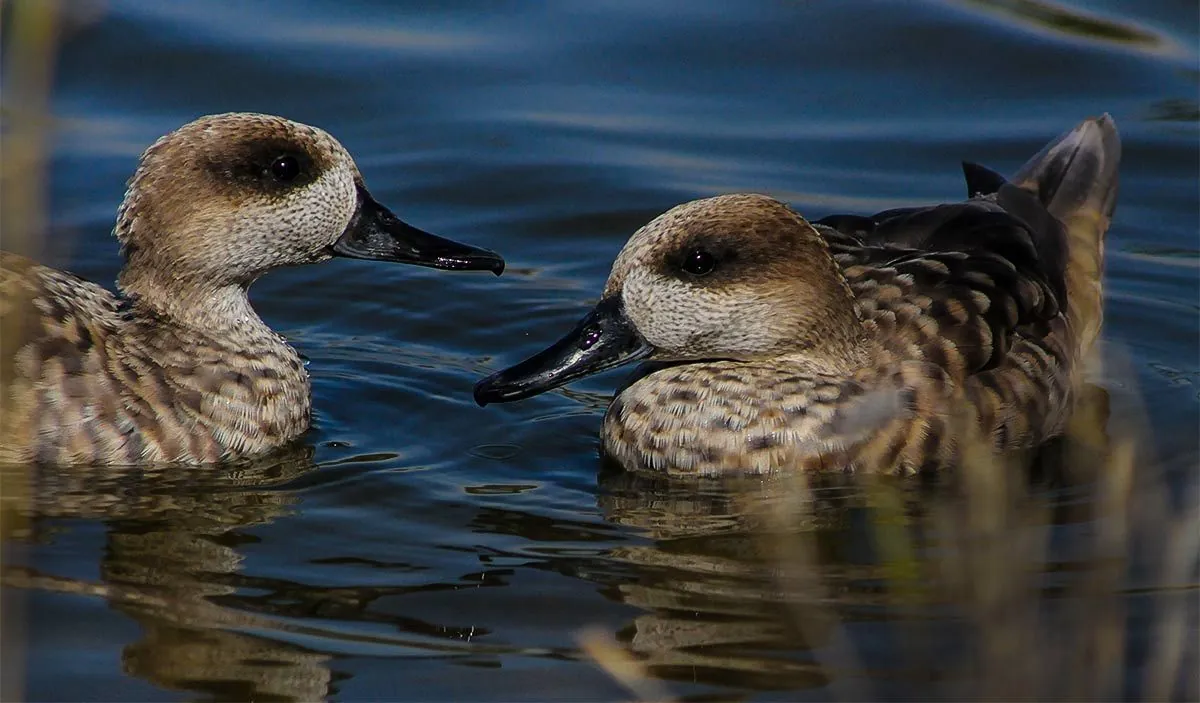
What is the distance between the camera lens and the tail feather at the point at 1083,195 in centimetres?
773

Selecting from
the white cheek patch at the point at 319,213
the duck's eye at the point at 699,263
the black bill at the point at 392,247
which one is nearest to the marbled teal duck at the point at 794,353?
the duck's eye at the point at 699,263

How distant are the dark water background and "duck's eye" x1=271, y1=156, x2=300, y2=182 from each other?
94 cm

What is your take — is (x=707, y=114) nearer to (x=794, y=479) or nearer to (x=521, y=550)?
(x=794, y=479)

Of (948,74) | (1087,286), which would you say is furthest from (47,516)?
(948,74)

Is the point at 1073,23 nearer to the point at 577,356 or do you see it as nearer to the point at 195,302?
the point at 577,356

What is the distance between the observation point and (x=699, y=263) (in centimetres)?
645

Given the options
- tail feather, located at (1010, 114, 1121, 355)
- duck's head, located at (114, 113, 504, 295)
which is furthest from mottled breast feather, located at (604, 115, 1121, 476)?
duck's head, located at (114, 113, 504, 295)

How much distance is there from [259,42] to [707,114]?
8.00 ft

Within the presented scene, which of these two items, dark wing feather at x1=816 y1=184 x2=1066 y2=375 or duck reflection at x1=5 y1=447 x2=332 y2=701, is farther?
dark wing feather at x1=816 y1=184 x2=1066 y2=375

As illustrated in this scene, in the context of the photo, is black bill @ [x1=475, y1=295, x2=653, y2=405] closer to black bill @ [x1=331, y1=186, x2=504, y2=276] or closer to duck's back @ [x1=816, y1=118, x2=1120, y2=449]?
black bill @ [x1=331, y1=186, x2=504, y2=276]

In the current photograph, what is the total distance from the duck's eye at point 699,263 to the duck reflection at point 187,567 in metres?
1.45

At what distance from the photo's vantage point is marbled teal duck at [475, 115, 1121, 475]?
21.2 feet

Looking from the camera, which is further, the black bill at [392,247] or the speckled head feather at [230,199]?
the black bill at [392,247]

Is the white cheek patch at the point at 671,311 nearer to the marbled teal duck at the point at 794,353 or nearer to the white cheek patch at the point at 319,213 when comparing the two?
the marbled teal duck at the point at 794,353
